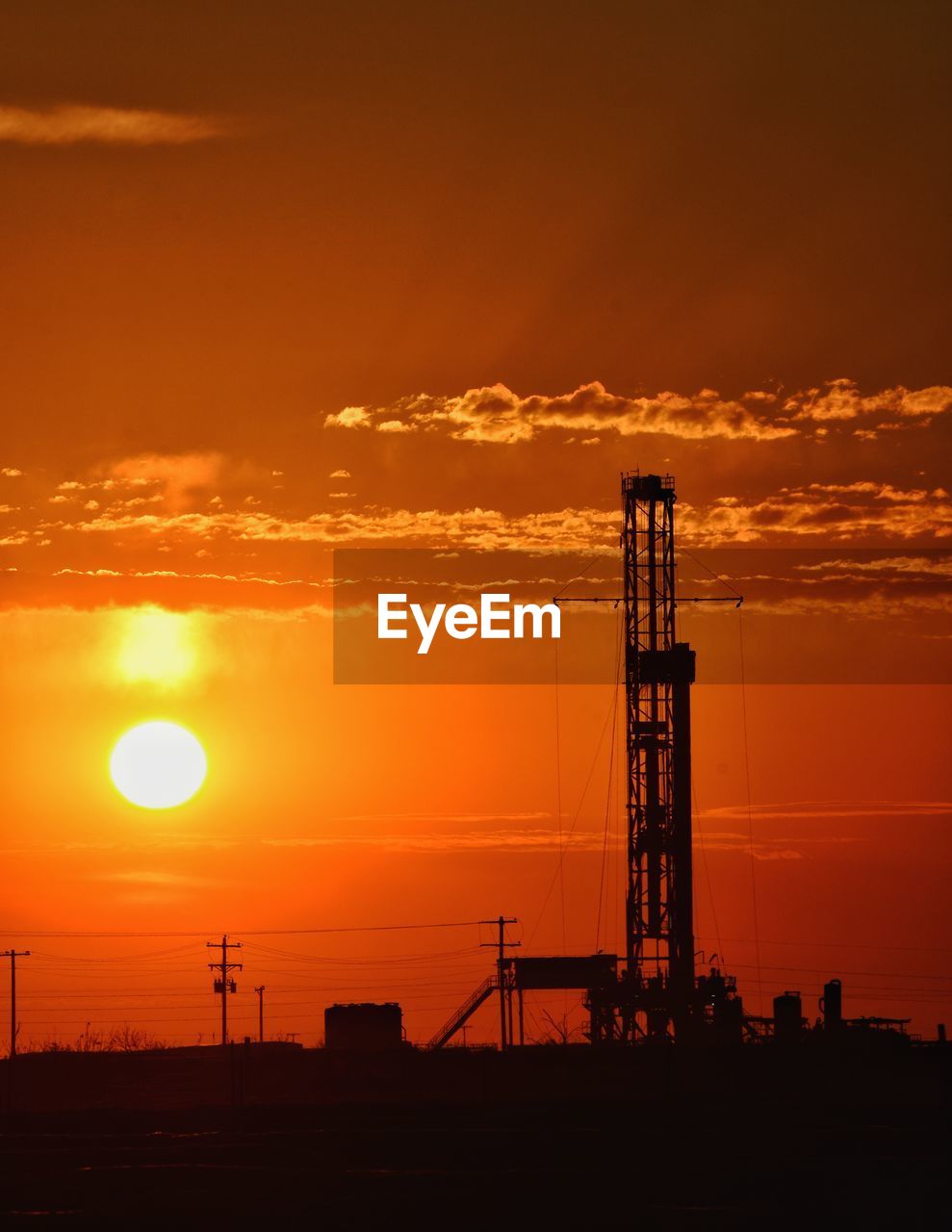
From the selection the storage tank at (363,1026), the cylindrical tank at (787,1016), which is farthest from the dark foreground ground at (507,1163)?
the storage tank at (363,1026)

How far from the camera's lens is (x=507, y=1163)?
37.8 metres

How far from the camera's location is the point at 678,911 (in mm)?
70250

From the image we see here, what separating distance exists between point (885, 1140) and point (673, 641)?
116 feet

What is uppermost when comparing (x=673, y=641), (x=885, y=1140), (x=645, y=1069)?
(x=673, y=641)

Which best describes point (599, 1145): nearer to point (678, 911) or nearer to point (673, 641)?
point (678, 911)

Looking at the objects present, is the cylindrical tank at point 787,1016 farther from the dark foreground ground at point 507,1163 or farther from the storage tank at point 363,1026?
the storage tank at point 363,1026

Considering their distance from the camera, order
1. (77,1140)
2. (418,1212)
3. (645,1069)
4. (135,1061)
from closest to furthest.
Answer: (418,1212) < (77,1140) < (645,1069) < (135,1061)

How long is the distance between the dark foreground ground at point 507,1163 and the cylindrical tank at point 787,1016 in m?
Result: 7.38

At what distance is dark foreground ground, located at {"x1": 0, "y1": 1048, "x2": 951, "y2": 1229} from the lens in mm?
32656

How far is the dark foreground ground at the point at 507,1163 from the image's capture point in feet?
107

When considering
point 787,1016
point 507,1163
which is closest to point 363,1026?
point 787,1016

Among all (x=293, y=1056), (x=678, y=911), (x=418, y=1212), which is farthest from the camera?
(x=293, y=1056)

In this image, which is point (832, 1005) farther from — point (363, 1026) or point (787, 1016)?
point (363, 1026)

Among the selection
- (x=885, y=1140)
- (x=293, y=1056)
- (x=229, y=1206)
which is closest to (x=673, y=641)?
(x=293, y=1056)
